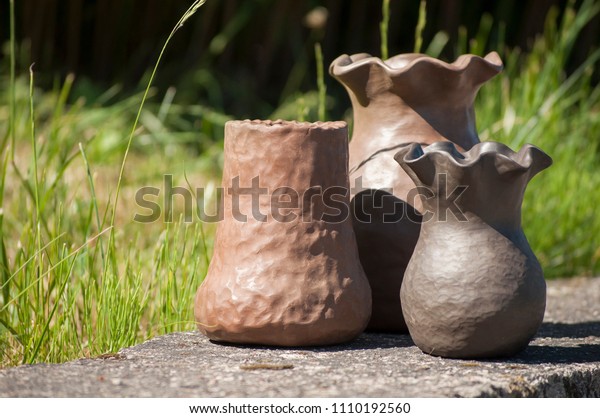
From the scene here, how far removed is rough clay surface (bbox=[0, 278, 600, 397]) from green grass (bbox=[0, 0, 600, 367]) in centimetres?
17

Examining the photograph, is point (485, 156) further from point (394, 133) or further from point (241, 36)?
point (241, 36)

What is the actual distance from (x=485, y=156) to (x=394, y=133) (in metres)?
0.38

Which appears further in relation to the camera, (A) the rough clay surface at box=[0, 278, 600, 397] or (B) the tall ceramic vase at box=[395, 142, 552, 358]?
(B) the tall ceramic vase at box=[395, 142, 552, 358]

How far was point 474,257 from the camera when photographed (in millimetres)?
1697

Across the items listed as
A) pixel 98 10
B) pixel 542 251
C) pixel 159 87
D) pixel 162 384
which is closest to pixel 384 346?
pixel 162 384

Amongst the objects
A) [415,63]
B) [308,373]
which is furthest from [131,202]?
[308,373]

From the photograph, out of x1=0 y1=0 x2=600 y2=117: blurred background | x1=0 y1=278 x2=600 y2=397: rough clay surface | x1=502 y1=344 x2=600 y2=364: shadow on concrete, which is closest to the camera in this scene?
x1=0 y1=278 x2=600 y2=397: rough clay surface

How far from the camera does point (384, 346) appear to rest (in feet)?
6.11

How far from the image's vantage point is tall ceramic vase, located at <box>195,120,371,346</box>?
1.78 m

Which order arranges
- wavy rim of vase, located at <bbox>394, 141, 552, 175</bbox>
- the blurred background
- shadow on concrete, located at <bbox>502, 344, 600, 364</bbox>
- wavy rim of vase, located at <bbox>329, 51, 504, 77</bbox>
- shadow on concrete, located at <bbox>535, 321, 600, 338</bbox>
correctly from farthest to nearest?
the blurred background < shadow on concrete, located at <bbox>535, 321, 600, 338</bbox> < wavy rim of vase, located at <bbox>329, 51, 504, 77</bbox> < shadow on concrete, located at <bbox>502, 344, 600, 364</bbox> < wavy rim of vase, located at <bbox>394, 141, 552, 175</bbox>

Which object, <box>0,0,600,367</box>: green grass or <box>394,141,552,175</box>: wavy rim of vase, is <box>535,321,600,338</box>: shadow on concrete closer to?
<box>394,141,552,175</box>: wavy rim of vase

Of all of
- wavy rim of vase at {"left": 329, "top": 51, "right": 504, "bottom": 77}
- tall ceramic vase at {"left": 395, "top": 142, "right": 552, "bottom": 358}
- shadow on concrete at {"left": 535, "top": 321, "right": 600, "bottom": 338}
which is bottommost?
shadow on concrete at {"left": 535, "top": 321, "right": 600, "bottom": 338}

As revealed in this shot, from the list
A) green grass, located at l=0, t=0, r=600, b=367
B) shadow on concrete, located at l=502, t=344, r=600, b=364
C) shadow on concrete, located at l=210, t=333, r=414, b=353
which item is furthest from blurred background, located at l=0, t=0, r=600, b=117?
shadow on concrete, located at l=502, t=344, r=600, b=364

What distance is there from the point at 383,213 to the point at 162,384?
2.10ft
